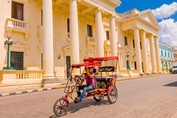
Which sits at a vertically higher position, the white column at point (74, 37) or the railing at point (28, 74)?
the white column at point (74, 37)

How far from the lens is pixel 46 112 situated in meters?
5.41

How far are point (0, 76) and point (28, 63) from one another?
4.53 meters

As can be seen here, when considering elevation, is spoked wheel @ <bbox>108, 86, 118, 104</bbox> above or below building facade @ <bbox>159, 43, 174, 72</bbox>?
below

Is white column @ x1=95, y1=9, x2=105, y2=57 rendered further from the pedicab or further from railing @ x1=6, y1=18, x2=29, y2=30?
the pedicab

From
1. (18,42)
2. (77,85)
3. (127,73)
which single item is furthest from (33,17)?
(127,73)

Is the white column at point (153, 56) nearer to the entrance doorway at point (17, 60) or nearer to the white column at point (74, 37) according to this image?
the white column at point (74, 37)

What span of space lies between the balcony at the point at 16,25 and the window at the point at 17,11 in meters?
0.64

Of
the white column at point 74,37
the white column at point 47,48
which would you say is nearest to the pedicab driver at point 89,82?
the white column at point 47,48

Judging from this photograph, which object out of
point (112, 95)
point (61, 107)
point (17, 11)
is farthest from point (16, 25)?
point (61, 107)

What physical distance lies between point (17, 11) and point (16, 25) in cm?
157

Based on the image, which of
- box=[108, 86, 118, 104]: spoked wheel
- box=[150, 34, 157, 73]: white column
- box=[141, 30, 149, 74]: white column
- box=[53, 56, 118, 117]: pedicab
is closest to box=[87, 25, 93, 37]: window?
box=[141, 30, 149, 74]: white column

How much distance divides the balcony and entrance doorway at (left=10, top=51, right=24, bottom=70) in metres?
2.14

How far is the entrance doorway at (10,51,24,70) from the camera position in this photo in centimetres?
1521

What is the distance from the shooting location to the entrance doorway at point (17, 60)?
15206mm
